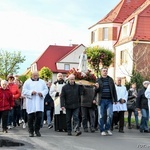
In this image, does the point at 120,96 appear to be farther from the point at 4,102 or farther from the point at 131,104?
the point at 4,102

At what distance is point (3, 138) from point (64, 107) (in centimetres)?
226

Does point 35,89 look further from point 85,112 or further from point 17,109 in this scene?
point 17,109

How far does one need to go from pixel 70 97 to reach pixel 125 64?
32.2 metres

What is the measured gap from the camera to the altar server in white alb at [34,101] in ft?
43.3

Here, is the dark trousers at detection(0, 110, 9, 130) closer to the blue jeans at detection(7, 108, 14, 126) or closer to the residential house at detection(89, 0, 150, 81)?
the blue jeans at detection(7, 108, 14, 126)

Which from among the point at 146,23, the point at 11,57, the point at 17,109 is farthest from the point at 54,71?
the point at 17,109

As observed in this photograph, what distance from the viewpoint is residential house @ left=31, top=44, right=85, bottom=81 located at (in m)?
82.4

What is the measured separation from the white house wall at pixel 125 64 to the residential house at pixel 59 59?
33.2 meters

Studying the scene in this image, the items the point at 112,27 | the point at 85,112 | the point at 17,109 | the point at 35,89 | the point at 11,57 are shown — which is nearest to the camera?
the point at 35,89

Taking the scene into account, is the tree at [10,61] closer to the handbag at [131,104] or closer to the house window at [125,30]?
the house window at [125,30]

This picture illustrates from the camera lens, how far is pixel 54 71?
82.1 metres

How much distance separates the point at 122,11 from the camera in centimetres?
5269

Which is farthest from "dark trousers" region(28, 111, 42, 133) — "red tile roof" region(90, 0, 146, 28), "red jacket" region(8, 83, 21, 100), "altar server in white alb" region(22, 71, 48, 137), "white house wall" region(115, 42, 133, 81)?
"red tile roof" region(90, 0, 146, 28)

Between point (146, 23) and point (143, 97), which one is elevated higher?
point (146, 23)
